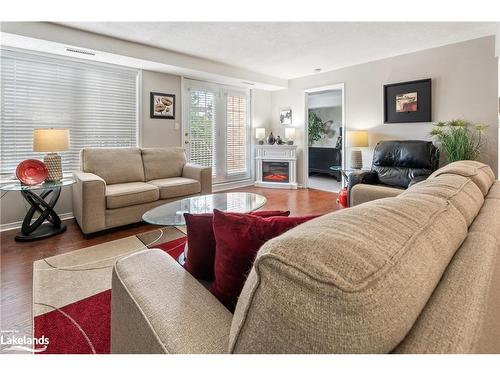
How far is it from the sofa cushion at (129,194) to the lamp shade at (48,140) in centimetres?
69

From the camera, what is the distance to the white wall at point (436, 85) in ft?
11.9

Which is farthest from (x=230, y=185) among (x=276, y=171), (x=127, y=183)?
(x=127, y=183)

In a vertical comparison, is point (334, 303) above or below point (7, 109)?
below

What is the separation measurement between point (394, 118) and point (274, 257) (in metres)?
4.77

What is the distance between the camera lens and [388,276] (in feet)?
1.41

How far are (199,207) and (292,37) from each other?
2.52 meters

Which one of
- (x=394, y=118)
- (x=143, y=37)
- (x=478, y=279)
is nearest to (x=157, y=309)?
(x=478, y=279)

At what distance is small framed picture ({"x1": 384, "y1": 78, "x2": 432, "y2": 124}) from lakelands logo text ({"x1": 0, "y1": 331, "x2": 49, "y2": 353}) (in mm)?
4849

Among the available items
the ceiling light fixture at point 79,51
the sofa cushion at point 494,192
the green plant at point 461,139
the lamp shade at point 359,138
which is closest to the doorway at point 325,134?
the lamp shade at point 359,138

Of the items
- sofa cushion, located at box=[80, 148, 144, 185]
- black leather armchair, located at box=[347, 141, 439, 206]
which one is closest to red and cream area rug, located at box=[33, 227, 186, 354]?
sofa cushion, located at box=[80, 148, 144, 185]

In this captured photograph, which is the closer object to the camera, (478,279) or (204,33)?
(478,279)

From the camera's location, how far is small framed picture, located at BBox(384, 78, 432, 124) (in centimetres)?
412

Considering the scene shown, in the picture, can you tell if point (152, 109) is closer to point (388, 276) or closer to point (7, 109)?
point (7, 109)

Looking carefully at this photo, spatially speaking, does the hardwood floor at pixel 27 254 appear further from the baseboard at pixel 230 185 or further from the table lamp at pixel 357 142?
the baseboard at pixel 230 185
